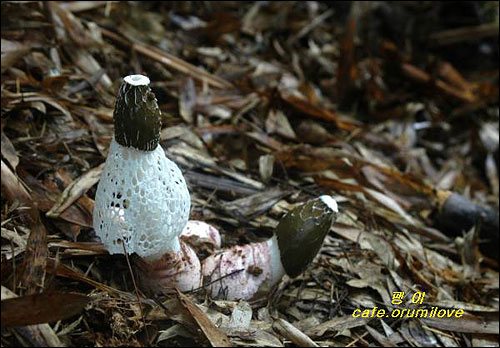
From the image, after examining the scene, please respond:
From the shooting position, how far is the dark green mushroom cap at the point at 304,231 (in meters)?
2.64

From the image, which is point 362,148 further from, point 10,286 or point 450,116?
point 10,286

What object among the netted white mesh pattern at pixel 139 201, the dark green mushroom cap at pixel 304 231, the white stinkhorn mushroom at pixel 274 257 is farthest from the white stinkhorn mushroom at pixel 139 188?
the dark green mushroom cap at pixel 304 231

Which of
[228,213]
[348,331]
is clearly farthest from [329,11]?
[348,331]

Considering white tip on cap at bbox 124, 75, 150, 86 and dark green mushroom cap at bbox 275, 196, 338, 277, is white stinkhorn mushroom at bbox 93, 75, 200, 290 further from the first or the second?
dark green mushroom cap at bbox 275, 196, 338, 277

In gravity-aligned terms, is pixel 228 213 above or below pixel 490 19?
below

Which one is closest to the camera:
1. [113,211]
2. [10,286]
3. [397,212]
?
[10,286]

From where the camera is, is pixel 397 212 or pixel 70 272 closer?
pixel 70 272

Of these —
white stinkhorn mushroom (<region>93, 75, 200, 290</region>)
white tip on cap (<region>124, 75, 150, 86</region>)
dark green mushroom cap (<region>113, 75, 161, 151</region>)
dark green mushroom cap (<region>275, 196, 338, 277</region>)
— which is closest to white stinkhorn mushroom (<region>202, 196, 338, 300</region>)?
dark green mushroom cap (<region>275, 196, 338, 277</region>)

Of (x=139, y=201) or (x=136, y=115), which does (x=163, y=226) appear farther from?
(x=136, y=115)

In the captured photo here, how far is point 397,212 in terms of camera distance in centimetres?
381

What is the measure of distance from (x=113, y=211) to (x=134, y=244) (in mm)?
165

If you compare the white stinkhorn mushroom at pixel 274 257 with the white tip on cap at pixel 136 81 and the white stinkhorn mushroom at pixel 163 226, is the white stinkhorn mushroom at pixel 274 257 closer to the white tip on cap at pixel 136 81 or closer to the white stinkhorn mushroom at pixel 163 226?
the white stinkhorn mushroom at pixel 163 226

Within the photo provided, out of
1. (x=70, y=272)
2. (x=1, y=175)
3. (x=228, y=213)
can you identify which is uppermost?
(x=1, y=175)

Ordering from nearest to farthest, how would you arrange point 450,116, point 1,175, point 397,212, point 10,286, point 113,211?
point 10,286, point 113,211, point 1,175, point 397,212, point 450,116
